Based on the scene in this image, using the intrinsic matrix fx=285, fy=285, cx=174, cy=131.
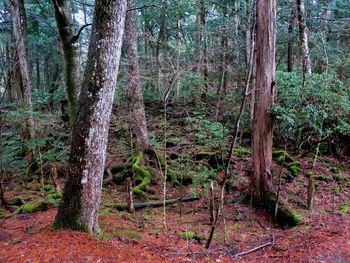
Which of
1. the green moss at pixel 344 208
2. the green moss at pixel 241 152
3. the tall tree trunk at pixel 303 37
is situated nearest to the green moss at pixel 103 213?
the green moss at pixel 241 152

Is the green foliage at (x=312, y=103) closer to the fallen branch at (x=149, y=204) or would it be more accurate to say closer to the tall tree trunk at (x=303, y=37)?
the tall tree trunk at (x=303, y=37)

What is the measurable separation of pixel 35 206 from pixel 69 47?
350cm

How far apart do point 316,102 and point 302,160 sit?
347 cm

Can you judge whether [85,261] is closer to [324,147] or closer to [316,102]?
[316,102]

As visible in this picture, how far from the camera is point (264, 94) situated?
6.81 m

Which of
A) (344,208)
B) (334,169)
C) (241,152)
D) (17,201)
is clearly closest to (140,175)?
(17,201)

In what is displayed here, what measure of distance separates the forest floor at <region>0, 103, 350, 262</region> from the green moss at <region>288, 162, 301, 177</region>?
0.29 meters

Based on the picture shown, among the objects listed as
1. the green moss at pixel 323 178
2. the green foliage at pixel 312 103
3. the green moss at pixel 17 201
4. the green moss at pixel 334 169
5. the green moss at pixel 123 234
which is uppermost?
the green foliage at pixel 312 103

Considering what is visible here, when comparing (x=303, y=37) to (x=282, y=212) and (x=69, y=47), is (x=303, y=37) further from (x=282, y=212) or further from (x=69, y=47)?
(x=69, y=47)

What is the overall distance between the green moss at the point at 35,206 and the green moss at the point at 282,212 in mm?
5105

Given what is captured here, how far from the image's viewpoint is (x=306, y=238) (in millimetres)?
4863

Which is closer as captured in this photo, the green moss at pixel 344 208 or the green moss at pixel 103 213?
the green moss at pixel 103 213

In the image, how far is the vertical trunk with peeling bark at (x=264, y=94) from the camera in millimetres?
6691

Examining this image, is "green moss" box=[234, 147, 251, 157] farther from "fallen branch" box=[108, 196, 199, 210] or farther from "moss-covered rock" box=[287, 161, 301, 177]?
"fallen branch" box=[108, 196, 199, 210]
